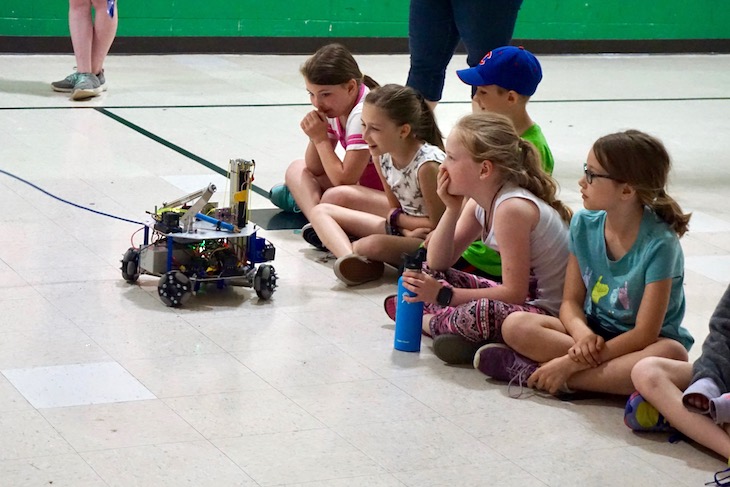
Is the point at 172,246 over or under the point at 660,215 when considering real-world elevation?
under

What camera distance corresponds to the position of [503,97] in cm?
341

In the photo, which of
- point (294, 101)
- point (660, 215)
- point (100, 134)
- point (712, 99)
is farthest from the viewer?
point (712, 99)

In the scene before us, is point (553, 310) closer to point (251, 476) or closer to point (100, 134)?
point (251, 476)

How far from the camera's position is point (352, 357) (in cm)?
293

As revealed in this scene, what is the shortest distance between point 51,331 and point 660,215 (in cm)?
153

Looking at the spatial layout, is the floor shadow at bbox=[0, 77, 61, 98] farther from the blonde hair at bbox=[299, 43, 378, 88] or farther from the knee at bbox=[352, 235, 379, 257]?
the knee at bbox=[352, 235, 379, 257]

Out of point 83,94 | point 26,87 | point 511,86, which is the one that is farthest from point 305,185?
point 26,87

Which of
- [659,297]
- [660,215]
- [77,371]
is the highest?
[660,215]

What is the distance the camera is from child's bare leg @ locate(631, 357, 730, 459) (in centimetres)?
246

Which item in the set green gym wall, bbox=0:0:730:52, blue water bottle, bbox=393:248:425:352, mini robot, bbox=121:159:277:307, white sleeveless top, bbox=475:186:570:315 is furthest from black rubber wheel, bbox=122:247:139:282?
green gym wall, bbox=0:0:730:52

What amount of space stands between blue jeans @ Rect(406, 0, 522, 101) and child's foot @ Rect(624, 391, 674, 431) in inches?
76.5

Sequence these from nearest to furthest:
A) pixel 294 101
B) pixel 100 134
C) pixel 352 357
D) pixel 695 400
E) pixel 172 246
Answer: pixel 695 400, pixel 352 357, pixel 172 246, pixel 100 134, pixel 294 101

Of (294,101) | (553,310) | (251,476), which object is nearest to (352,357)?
(553,310)

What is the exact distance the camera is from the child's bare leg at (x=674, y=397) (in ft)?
8.05
